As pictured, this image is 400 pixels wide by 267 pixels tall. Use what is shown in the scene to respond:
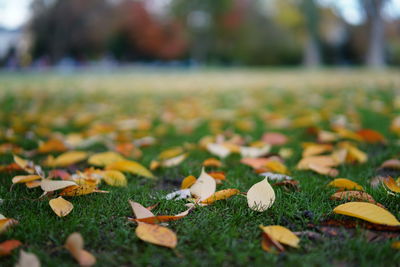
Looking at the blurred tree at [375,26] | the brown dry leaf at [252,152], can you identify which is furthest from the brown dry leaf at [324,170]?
the blurred tree at [375,26]

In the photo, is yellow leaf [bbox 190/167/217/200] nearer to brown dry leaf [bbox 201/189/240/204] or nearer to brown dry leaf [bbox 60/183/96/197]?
brown dry leaf [bbox 201/189/240/204]

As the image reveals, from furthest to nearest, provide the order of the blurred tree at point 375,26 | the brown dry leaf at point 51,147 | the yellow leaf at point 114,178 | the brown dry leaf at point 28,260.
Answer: the blurred tree at point 375,26, the brown dry leaf at point 51,147, the yellow leaf at point 114,178, the brown dry leaf at point 28,260

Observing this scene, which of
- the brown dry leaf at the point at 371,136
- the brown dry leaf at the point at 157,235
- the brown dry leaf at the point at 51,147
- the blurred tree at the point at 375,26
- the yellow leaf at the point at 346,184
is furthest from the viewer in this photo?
the blurred tree at the point at 375,26

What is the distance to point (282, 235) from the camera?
1.10 metres

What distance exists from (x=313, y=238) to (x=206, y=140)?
1.31m

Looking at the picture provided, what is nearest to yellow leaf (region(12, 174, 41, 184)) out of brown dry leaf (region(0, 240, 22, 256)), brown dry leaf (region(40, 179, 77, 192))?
brown dry leaf (region(40, 179, 77, 192))

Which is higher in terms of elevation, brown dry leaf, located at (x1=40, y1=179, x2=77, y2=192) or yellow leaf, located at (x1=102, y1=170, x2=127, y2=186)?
brown dry leaf, located at (x1=40, y1=179, x2=77, y2=192)

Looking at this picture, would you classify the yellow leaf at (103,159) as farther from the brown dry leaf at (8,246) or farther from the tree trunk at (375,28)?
the tree trunk at (375,28)

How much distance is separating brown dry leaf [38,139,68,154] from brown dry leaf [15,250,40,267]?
1.29 meters

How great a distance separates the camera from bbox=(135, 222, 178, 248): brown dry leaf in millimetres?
1065

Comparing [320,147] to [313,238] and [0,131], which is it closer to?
[313,238]

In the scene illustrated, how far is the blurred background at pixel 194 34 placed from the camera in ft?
96.6

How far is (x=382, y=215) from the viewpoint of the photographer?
114 centimetres

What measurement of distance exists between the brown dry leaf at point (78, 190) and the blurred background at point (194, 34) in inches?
1044
